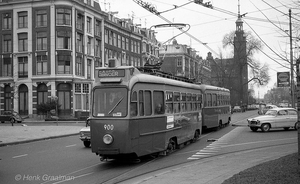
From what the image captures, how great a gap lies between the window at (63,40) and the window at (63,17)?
1.40m

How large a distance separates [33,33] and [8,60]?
600 cm

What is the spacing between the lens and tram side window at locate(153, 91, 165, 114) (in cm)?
1259

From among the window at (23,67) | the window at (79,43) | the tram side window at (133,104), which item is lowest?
the tram side window at (133,104)

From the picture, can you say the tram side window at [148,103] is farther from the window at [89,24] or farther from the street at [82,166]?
the window at [89,24]

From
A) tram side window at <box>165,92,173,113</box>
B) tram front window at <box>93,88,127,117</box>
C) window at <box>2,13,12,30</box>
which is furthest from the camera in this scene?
window at <box>2,13,12,30</box>

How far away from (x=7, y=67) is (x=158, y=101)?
44818mm

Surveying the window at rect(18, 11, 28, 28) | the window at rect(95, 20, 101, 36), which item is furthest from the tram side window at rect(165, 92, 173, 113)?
the window at rect(95, 20, 101, 36)

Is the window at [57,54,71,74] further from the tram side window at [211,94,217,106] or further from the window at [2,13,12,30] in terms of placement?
the tram side window at [211,94,217,106]

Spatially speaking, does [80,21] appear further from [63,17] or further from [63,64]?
[63,64]

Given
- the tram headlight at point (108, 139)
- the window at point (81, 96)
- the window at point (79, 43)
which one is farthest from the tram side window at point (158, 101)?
the window at point (79, 43)

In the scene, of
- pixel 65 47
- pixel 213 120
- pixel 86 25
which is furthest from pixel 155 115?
pixel 86 25

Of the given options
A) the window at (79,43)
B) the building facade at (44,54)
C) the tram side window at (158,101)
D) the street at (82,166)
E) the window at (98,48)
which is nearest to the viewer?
the street at (82,166)

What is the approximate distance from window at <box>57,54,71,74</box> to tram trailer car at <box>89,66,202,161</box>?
3825cm

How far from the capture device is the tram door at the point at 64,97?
49469mm
